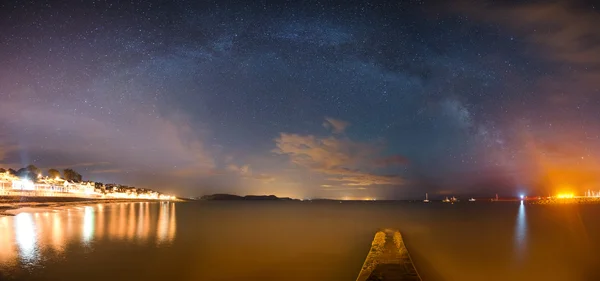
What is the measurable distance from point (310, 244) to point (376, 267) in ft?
61.5

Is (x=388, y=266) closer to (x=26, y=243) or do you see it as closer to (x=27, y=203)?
(x=26, y=243)

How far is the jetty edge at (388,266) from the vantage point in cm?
1941

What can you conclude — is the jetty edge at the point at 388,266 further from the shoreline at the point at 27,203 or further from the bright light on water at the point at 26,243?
the shoreline at the point at 27,203

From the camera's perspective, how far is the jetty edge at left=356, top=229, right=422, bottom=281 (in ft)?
63.7

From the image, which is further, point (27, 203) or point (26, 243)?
point (27, 203)

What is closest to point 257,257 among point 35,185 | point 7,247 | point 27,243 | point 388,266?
point 388,266

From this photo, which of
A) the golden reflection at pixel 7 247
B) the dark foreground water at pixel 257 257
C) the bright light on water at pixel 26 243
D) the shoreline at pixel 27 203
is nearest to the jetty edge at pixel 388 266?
the dark foreground water at pixel 257 257

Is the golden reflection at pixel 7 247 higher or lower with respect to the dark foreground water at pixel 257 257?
higher

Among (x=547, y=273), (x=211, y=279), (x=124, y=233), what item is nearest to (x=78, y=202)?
(x=124, y=233)

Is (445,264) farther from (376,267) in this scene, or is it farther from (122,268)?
(122,268)

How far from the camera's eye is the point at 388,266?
22500 millimetres

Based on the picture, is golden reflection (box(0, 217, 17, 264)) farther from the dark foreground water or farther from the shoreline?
the shoreline

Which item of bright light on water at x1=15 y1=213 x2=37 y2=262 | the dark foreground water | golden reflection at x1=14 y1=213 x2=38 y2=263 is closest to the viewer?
the dark foreground water

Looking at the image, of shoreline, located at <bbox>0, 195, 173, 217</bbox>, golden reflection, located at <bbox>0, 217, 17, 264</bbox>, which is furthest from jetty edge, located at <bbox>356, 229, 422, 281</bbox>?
shoreline, located at <bbox>0, 195, 173, 217</bbox>
